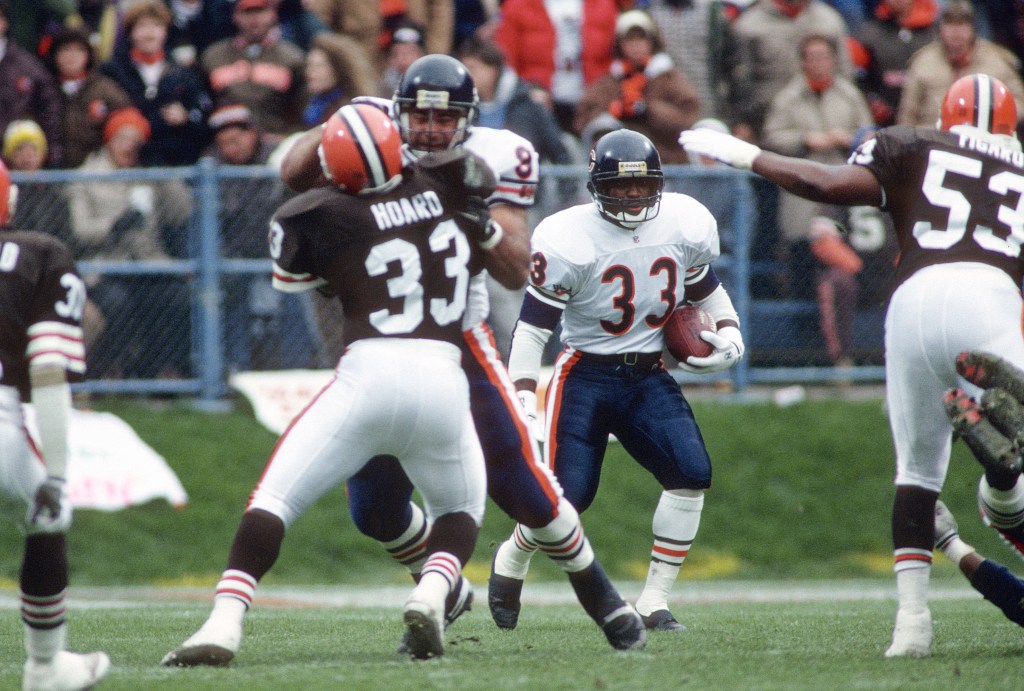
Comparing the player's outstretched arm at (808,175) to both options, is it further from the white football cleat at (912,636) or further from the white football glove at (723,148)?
the white football cleat at (912,636)

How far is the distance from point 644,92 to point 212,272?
3.30 meters

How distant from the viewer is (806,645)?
18.2 feet

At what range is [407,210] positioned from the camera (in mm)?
4941

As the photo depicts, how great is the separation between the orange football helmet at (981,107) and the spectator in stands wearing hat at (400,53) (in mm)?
5821

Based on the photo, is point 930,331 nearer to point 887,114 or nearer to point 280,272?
point 280,272

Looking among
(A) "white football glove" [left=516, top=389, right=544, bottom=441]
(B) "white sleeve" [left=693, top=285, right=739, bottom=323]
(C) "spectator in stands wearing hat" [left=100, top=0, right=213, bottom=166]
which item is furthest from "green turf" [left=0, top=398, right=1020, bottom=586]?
(A) "white football glove" [left=516, top=389, right=544, bottom=441]

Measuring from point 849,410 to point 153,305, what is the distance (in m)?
5.00

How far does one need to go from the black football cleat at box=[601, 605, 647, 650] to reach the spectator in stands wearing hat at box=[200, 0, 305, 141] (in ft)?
21.6

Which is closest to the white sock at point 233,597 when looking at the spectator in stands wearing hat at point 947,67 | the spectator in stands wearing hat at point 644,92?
the spectator in stands wearing hat at point 644,92

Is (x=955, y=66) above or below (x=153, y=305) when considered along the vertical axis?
above

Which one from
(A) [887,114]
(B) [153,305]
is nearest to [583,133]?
(A) [887,114]

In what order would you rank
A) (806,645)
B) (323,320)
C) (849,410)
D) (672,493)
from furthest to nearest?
(849,410), (323,320), (672,493), (806,645)

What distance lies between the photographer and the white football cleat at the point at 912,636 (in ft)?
16.8

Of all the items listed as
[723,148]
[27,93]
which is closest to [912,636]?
[723,148]
